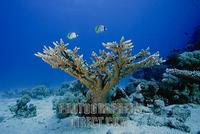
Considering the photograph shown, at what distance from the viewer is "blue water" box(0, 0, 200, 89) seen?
99.8 meters

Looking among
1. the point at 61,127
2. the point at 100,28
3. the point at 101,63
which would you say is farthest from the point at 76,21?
the point at 101,63

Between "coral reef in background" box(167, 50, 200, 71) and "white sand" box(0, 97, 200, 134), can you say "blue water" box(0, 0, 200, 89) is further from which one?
"coral reef in background" box(167, 50, 200, 71)

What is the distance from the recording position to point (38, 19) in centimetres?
10925

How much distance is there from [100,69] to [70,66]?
0.66m

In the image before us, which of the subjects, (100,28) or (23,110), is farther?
(23,110)

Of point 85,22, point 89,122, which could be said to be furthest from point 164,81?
point 85,22

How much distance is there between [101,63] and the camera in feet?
17.1

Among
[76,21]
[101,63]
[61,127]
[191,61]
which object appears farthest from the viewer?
[76,21]

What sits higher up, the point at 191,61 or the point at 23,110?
the point at 191,61

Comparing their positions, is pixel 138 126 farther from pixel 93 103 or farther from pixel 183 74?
pixel 183 74

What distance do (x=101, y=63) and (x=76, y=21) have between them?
116m

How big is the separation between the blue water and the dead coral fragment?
92.4 m

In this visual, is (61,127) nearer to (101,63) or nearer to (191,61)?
(101,63)

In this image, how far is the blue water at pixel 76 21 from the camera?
9975cm
